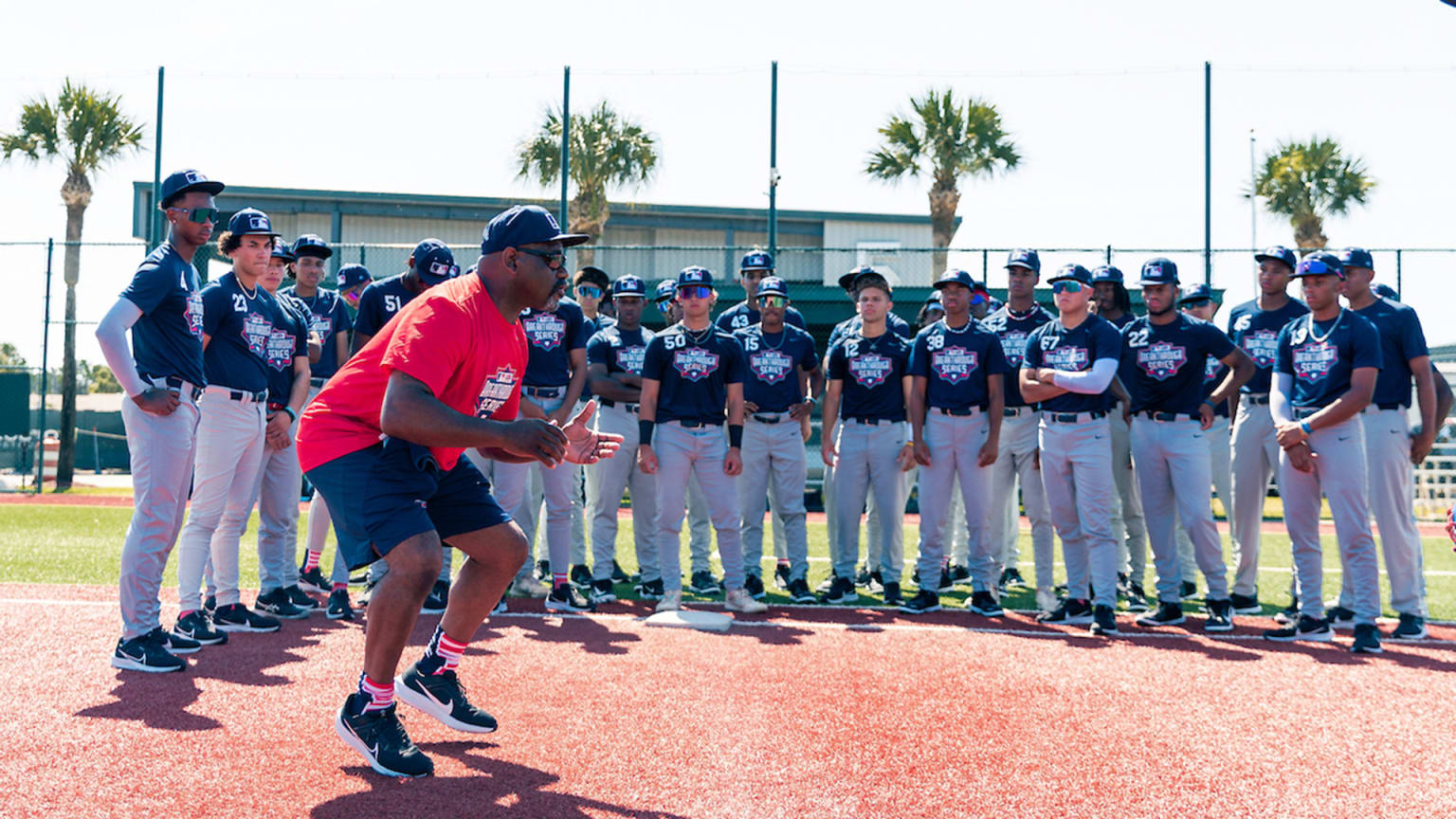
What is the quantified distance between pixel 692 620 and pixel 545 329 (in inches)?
91.8

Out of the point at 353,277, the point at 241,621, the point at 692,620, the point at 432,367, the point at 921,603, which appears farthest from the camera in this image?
the point at 353,277

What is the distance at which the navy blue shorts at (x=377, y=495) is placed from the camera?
3.88 metres

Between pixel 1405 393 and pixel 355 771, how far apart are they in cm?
664

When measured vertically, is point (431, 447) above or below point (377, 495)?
above

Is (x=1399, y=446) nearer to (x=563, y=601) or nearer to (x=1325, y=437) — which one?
(x=1325, y=437)

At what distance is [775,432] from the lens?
27.5 feet

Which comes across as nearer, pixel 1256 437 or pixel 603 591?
pixel 1256 437

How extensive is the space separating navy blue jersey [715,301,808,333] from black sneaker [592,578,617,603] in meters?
2.48

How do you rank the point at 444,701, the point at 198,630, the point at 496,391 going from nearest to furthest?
the point at 496,391
the point at 444,701
the point at 198,630

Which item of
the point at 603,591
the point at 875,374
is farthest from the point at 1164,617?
the point at 603,591

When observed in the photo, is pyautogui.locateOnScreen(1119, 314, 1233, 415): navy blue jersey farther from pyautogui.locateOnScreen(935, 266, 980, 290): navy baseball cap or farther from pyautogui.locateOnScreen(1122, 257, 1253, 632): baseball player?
pyautogui.locateOnScreen(935, 266, 980, 290): navy baseball cap

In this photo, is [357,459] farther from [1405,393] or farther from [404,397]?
[1405,393]

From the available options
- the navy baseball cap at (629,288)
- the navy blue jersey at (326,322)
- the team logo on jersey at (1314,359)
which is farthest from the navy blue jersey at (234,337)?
the team logo on jersey at (1314,359)

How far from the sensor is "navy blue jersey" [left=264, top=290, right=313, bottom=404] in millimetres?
6793
